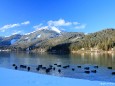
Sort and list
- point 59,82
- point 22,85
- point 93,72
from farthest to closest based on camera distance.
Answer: point 93,72
point 59,82
point 22,85

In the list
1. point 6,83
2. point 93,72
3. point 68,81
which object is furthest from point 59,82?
point 93,72

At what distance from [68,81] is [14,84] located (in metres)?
5.17

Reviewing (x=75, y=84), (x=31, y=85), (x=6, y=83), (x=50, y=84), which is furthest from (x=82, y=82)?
(x=6, y=83)

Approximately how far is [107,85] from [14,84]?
320 inches

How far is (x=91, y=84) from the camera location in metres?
23.3

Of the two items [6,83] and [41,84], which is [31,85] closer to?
[41,84]

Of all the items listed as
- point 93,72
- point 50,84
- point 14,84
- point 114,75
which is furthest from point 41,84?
point 93,72

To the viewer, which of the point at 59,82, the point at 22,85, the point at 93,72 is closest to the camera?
the point at 22,85

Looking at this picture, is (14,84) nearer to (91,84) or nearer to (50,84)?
(50,84)

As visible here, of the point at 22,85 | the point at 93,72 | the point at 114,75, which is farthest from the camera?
the point at 93,72

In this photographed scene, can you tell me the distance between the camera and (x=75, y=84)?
2358cm

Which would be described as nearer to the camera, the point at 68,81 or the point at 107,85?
the point at 107,85

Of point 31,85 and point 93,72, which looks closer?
point 31,85

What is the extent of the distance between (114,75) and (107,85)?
40.0 meters
